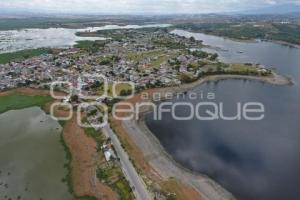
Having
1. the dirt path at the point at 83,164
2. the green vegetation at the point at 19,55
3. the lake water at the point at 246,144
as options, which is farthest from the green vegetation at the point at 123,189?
the green vegetation at the point at 19,55

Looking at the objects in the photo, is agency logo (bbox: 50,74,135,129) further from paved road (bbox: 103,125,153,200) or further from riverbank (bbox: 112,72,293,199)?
paved road (bbox: 103,125,153,200)

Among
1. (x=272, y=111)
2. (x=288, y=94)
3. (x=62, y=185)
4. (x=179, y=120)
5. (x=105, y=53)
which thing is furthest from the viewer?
(x=105, y=53)

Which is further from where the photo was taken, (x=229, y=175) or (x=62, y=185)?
(x=229, y=175)

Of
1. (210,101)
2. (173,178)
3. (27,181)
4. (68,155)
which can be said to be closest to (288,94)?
(210,101)

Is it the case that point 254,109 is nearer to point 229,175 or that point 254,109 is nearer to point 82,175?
point 229,175

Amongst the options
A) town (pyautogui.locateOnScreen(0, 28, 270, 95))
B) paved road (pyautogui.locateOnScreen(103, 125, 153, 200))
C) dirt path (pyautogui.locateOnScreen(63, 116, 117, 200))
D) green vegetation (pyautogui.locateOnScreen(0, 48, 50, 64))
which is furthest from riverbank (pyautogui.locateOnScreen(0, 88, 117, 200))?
green vegetation (pyautogui.locateOnScreen(0, 48, 50, 64))

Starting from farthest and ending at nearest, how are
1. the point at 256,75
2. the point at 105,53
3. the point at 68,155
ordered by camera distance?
the point at 105,53, the point at 256,75, the point at 68,155
